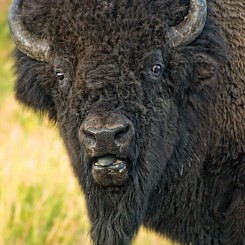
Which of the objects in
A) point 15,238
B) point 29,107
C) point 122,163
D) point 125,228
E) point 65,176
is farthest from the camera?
point 65,176

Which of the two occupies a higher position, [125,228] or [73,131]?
[73,131]

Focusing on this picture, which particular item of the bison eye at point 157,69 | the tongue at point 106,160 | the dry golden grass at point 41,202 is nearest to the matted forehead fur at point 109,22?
the bison eye at point 157,69

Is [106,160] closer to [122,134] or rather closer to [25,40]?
[122,134]

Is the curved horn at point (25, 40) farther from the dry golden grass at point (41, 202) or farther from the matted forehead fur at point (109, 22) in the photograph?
the dry golden grass at point (41, 202)

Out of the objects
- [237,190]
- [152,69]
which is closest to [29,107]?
[152,69]

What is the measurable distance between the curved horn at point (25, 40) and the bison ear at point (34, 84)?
0.23ft

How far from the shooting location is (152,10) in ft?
15.4

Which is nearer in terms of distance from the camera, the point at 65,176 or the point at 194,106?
the point at 194,106

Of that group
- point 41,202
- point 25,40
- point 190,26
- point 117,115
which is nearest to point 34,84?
point 25,40

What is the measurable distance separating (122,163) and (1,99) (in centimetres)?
772

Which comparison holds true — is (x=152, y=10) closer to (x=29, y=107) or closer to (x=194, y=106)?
(x=194, y=106)

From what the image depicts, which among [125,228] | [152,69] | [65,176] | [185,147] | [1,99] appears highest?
[152,69]

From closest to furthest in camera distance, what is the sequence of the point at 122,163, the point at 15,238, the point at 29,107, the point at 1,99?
the point at 122,163 < the point at 29,107 < the point at 15,238 < the point at 1,99

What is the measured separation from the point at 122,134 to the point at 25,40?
35.3 inches
